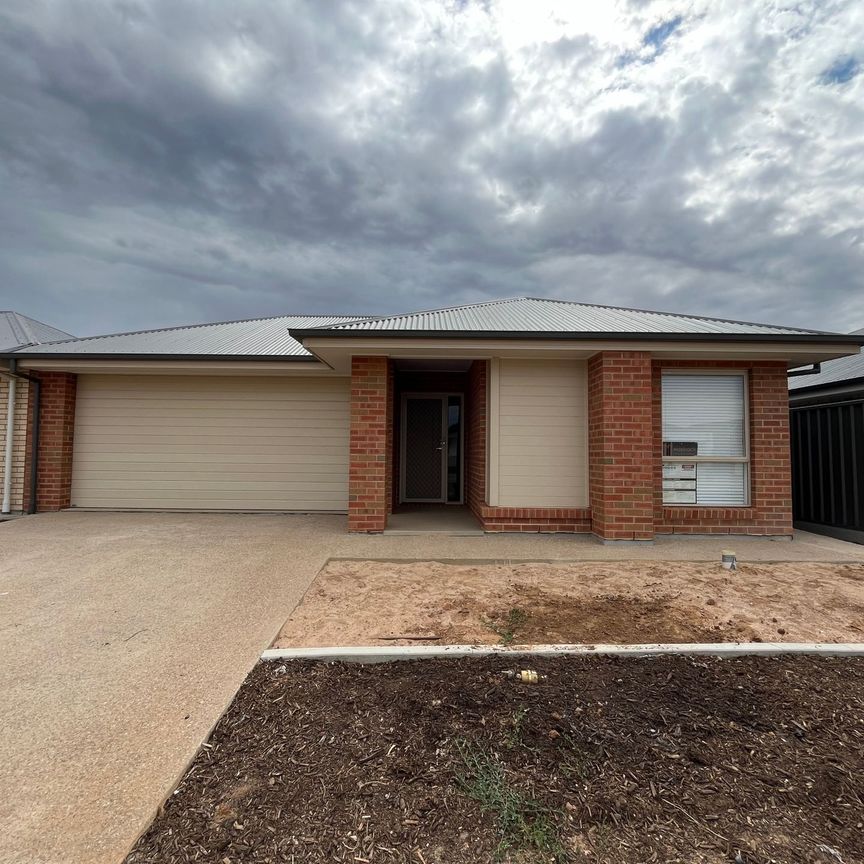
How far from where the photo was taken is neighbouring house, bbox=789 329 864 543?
6.93 m

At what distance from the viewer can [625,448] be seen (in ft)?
21.0

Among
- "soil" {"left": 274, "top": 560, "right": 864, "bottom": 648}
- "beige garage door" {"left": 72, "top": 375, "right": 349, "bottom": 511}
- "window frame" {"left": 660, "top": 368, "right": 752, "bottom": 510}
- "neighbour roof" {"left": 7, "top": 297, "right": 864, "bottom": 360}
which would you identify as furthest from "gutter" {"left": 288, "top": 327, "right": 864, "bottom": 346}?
"soil" {"left": 274, "top": 560, "right": 864, "bottom": 648}

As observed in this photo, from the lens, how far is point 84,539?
249 inches

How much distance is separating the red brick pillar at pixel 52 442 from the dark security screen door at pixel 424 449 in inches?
257

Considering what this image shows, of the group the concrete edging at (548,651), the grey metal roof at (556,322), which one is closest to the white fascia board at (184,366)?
the grey metal roof at (556,322)

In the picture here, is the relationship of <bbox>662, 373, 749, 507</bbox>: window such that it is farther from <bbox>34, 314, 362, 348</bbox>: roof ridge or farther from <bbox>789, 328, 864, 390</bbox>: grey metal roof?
<bbox>34, 314, 362, 348</bbox>: roof ridge

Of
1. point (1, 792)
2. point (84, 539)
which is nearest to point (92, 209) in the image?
point (84, 539)

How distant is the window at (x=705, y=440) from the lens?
6.90m

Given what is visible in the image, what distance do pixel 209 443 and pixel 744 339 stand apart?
9171 millimetres

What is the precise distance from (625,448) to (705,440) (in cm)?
157

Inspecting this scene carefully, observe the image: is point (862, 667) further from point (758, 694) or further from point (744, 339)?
point (744, 339)

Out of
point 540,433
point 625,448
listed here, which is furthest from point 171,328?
point 625,448

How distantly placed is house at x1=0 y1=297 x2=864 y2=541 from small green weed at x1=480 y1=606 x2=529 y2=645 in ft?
10.5

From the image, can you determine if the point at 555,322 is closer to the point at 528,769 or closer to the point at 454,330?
the point at 454,330
